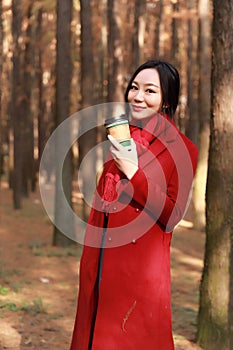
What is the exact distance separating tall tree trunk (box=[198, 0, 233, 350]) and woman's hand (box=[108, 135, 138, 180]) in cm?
280

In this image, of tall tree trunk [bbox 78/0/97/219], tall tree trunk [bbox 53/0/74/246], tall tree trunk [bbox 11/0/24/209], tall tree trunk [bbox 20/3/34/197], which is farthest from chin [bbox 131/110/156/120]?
tall tree trunk [bbox 20/3/34/197]

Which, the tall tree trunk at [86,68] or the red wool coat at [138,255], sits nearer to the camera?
the red wool coat at [138,255]

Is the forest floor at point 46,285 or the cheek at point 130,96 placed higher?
the cheek at point 130,96

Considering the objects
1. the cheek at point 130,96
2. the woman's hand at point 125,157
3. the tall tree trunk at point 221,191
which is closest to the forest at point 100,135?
the tall tree trunk at point 221,191

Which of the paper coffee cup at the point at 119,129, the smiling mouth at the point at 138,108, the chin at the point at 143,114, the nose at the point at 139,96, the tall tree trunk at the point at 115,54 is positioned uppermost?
the tall tree trunk at the point at 115,54

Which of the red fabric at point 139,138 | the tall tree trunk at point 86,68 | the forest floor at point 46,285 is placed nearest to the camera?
the red fabric at point 139,138

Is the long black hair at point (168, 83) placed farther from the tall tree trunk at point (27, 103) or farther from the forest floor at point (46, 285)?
the tall tree trunk at point (27, 103)

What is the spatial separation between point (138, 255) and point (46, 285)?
6635 millimetres

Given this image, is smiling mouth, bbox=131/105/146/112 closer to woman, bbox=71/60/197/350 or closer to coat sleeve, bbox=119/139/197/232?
woman, bbox=71/60/197/350

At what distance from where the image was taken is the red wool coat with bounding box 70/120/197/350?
9.42 feet

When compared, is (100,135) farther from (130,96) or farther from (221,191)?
(130,96)

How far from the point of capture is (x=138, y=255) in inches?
114

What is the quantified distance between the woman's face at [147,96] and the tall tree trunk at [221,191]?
2.55 meters

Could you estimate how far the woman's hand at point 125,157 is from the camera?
269 cm
